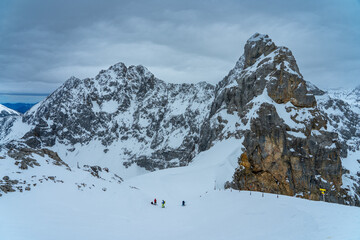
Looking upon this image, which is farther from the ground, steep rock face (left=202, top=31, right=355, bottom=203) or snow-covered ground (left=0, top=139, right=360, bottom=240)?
steep rock face (left=202, top=31, right=355, bottom=203)

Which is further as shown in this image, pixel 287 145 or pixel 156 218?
pixel 287 145

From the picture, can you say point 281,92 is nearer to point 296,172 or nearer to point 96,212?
point 296,172

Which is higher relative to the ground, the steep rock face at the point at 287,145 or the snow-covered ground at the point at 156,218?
the steep rock face at the point at 287,145

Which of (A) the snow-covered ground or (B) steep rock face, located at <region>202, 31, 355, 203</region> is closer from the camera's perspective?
(A) the snow-covered ground

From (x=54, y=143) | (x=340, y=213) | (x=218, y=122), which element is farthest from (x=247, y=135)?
(x=54, y=143)

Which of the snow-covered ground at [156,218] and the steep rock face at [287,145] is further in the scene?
the steep rock face at [287,145]

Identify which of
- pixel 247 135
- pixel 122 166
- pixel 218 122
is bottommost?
pixel 122 166

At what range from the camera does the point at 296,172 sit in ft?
161

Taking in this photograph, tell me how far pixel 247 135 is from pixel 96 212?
38578 mm

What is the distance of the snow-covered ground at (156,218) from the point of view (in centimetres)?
1212

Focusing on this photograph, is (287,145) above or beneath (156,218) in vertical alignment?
above

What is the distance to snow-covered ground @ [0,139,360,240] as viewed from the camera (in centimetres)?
1212

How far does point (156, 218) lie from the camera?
19859mm

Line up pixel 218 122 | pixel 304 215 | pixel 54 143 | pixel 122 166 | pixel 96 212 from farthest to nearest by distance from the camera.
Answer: pixel 54 143, pixel 122 166, pixel 218 122, pixel 96 212, pixel 304 215
